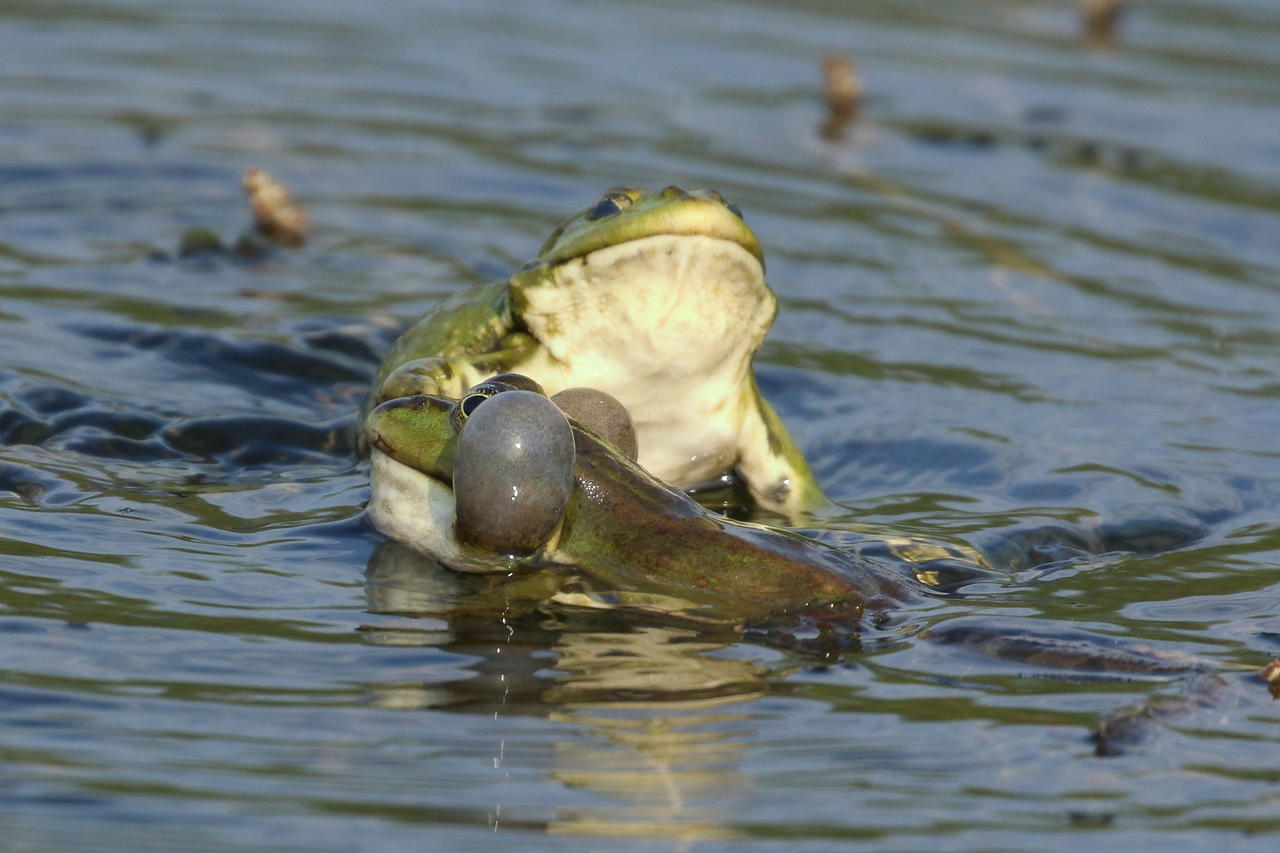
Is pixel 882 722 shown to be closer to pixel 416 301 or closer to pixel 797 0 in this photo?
pixel 416 301

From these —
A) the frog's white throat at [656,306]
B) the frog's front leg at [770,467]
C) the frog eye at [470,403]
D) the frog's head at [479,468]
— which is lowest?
the frog's front leg at [770,467]

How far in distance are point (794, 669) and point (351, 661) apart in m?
1.15

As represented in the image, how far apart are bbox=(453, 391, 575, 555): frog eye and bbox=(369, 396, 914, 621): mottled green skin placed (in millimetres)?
220

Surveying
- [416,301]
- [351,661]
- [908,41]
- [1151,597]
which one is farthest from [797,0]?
[351,661]

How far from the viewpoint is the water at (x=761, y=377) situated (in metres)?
4.06

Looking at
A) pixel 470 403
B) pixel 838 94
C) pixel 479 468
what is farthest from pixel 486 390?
pixel 838 94

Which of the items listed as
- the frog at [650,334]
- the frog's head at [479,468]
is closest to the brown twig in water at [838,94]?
the frog at [650,334]

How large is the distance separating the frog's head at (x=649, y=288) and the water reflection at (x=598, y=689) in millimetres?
1181

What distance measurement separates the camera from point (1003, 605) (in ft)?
17.6

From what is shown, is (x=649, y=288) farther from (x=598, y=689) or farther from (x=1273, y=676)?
(x=1273, y=676)

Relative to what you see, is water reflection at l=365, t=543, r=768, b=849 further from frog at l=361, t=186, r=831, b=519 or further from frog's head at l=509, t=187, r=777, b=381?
frog's head at l=509, t=187, r=777, b=381

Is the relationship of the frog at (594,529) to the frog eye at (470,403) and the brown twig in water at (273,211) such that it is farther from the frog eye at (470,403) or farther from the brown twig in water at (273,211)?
the brown twig in water at (273,211)

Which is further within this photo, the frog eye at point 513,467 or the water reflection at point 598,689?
the frog eye at point 513,467

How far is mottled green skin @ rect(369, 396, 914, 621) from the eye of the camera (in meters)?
5.14
